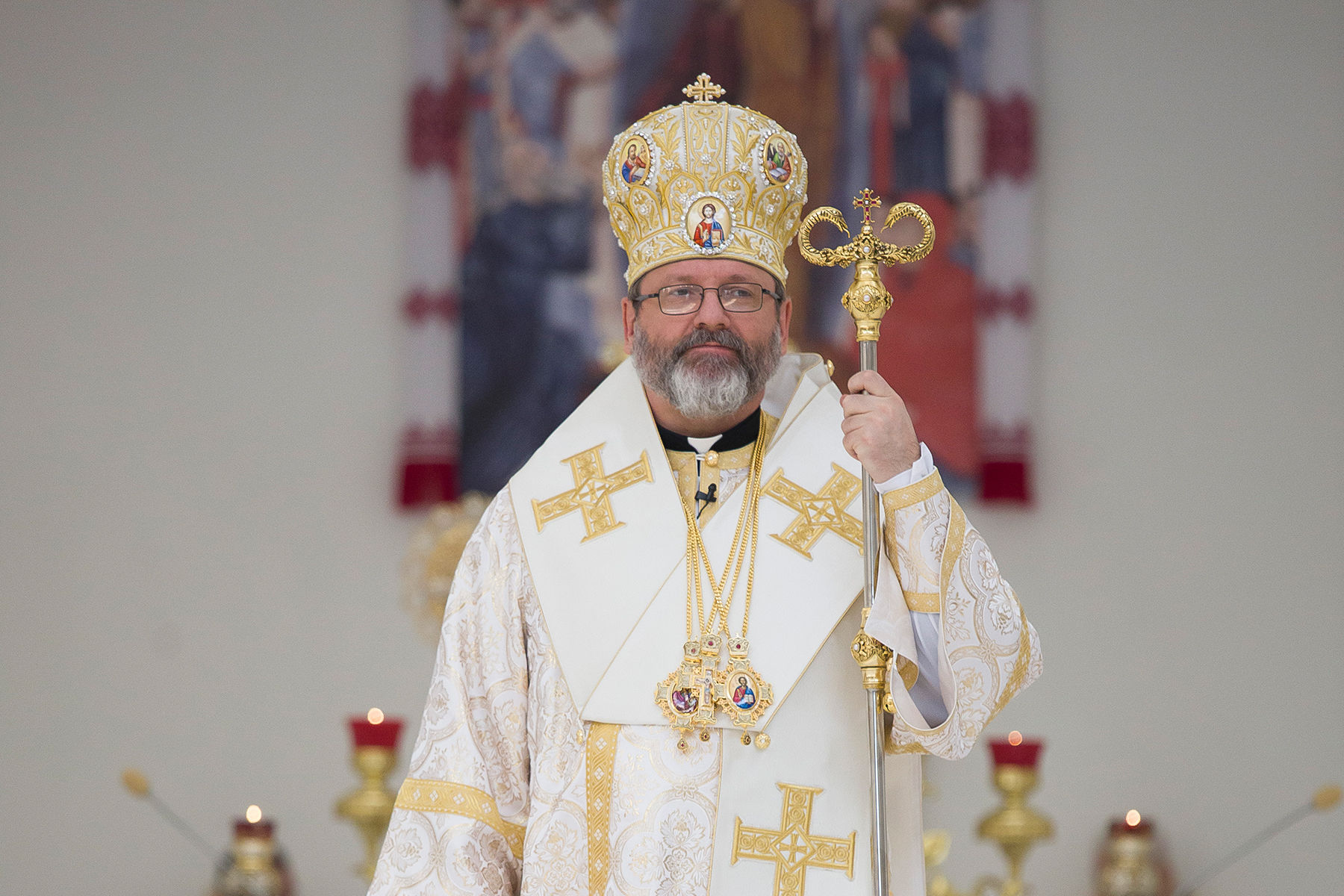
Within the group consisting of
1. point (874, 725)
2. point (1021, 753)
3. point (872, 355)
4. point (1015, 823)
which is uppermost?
point (872, 355)

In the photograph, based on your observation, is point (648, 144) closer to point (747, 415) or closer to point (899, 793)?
point (747, 415)

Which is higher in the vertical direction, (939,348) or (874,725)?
(939,348)

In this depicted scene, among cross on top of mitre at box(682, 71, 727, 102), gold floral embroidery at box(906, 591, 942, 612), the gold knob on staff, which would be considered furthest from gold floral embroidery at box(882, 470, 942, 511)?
cross on top of mitre at box(682, 71, 727, 102)

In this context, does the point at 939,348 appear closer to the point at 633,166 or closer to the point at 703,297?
the point at 633,166

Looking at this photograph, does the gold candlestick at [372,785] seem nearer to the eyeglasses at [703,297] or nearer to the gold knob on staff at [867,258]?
the eyeglasses at [703,297]

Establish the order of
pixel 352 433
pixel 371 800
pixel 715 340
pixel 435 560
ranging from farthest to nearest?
pixel 352 433, pixel 435 560, pixel 371 800, pixel 715 340

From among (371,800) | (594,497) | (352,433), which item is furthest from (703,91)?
(352,433)

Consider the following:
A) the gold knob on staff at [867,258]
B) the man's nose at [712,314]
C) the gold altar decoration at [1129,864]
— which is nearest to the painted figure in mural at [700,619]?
the man's nose at [712,314]

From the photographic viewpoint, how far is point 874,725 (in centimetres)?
281

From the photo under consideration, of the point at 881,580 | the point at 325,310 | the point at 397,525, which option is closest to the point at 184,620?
the point at 397,525

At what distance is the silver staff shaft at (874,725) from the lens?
9.01 feet

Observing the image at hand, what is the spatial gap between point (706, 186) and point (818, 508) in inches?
30.4

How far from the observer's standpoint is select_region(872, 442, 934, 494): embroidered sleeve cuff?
8.93ft

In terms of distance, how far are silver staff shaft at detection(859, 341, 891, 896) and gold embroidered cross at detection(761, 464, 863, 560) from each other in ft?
0.91
